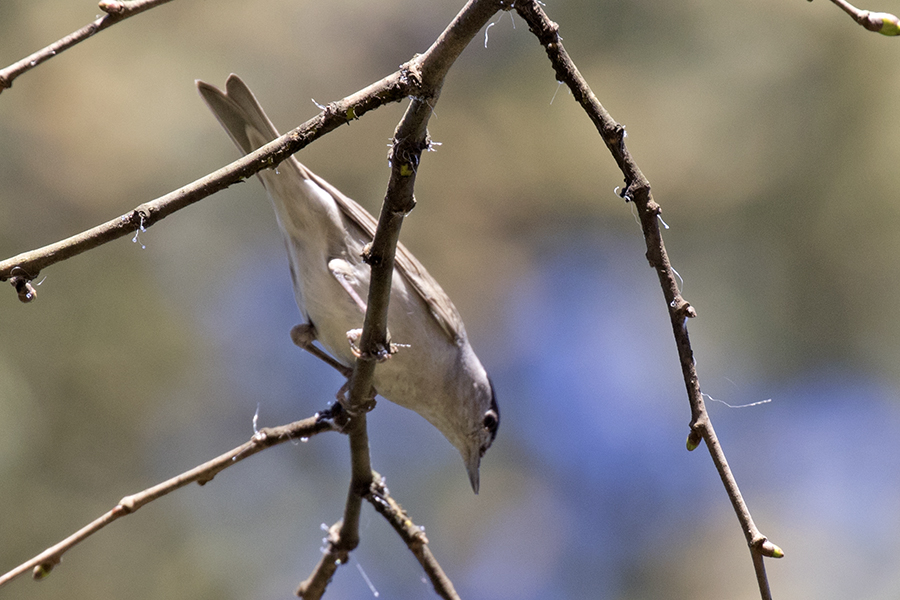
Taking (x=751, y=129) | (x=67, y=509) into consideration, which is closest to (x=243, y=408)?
(x=67, y=509)

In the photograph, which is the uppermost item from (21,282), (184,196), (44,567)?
(184,196)

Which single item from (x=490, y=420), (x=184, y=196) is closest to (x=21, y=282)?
(x=184, y=196)

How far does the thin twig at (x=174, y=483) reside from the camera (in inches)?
59.7

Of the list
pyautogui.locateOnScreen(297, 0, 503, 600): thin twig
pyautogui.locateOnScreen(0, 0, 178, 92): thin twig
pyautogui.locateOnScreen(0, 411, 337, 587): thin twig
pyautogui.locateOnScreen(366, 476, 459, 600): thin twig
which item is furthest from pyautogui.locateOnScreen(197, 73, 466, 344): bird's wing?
Result: pyautogui.locateOnScreen(0, 0, 178, 92): thin twig

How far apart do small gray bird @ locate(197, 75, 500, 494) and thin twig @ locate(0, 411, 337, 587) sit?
0.47 m

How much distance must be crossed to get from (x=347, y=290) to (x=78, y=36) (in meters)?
1.68

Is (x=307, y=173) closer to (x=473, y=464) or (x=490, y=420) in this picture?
(x=490, y=420)

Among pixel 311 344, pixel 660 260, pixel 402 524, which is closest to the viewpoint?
pixel 660 260

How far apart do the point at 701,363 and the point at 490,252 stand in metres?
1.55

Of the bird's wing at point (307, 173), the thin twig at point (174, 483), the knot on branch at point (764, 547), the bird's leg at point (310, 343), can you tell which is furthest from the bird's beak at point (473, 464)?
the knot on branch at point (764, 547)

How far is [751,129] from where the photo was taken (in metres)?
4.94

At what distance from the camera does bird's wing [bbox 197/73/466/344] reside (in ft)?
8.31

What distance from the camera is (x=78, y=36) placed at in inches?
47.1

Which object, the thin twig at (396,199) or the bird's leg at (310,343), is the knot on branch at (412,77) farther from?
the bird's leg at (310,343)
